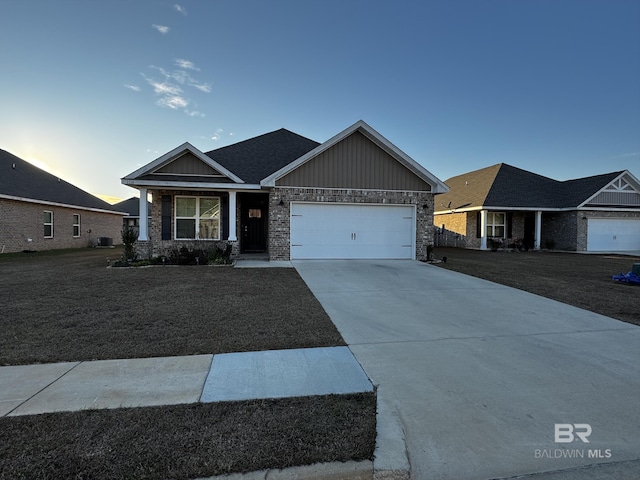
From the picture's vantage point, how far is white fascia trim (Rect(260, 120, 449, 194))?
512 inches

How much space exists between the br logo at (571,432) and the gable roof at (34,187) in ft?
73.1

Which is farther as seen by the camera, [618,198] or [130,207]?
[130,207]

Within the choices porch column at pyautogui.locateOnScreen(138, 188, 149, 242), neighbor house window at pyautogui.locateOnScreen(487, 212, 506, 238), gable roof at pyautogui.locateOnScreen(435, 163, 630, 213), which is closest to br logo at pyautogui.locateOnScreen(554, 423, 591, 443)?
porch column at pyautogui.locateOnScreen(138, 188, 149, 242)

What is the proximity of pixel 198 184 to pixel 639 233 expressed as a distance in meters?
27.9

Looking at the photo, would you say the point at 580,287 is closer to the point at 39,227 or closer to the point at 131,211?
the point at 39,227

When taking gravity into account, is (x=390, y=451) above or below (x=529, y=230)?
below

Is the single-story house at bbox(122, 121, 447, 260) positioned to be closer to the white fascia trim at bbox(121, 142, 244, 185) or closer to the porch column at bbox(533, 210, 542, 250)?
the white fascia trim at bbox(121, 142, 244, 185)

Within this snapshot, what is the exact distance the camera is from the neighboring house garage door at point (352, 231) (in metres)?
13.6

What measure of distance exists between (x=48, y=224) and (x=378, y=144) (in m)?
20.3

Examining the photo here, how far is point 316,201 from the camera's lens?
13.5m

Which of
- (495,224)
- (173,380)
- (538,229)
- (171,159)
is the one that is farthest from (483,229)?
(173,380)

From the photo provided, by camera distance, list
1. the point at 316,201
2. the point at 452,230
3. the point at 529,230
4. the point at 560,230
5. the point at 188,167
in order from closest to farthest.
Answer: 1. the point at 188,167
2. the point at 316,201
3. the point at 560,230
4. the point at 529,230
5. the point at 452,230

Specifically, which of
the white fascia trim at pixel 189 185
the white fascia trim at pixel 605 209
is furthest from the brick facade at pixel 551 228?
the white fascia trim at pixel 189 185

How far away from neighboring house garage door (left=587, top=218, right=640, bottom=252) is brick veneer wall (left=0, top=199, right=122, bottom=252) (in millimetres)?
34114
